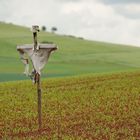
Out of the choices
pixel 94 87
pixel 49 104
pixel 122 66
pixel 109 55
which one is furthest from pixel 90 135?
pixel 109 55

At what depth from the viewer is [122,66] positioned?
73.4 m

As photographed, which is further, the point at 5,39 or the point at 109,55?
the point at 5,39

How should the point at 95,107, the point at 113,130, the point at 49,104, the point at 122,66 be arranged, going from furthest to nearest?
the point at 122,66 → the point at 49,104 → the point at 95,107 → the point at 113,130

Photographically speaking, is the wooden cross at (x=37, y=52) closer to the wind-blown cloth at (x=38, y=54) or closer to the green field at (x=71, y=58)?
the wind-blown cloth at (x=38, y=54)

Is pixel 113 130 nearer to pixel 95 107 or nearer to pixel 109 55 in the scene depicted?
pixel 95 107

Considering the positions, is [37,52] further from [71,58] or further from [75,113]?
[71,58]

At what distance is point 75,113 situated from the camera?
82.6 ft

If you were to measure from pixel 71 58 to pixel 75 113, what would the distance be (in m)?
53.3

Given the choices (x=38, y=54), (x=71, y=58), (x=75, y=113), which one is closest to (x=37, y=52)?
(x=38, y=54)

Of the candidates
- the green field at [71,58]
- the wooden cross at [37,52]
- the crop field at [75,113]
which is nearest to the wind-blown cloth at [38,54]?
the wooden cross at [37,52]

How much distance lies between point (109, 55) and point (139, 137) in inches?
2627

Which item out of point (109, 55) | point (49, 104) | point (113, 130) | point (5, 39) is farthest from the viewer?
point (5, 39)

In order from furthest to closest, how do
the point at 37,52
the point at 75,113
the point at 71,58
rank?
the point at 71,58
the point at 75,113
the point at 37,52

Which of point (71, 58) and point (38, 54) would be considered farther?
point (71, 58)
